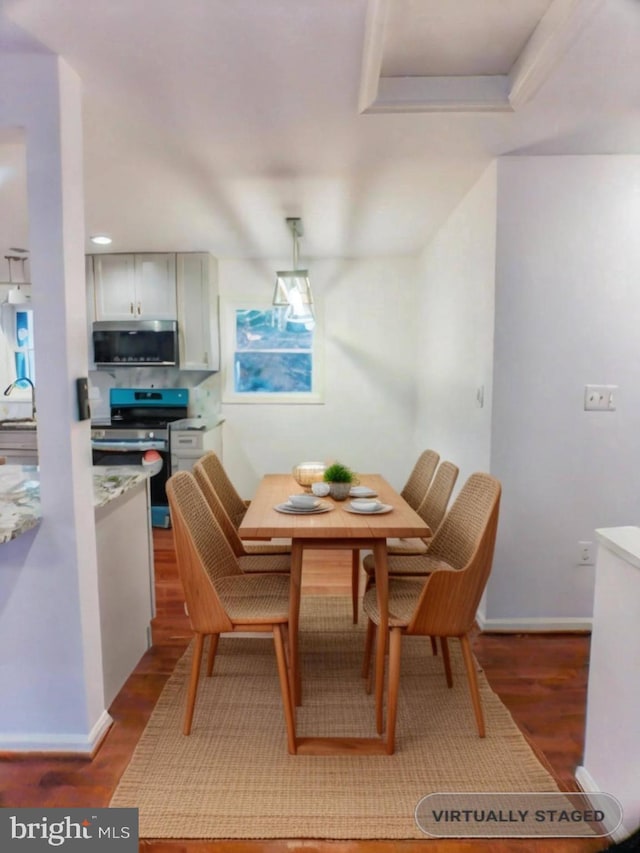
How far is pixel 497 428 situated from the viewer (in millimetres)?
2445

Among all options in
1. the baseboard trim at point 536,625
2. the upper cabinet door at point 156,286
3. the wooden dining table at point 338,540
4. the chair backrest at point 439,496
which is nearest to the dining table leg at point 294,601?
the wooden dining table at point 338,540

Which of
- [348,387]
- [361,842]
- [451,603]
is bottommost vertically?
[361,842]

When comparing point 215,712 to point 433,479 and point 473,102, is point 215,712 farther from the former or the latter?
point 473,102

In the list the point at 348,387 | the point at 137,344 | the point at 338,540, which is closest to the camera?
the point at 338,540

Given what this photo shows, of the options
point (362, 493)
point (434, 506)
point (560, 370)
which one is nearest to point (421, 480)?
point (434, 506)

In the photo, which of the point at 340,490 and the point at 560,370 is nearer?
the point at 340,490

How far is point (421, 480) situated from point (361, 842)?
1638 millimetres

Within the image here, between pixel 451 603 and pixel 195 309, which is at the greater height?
pixel 195 309

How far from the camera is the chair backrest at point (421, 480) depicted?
2662 millimetres

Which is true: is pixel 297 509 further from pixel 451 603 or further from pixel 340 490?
pixel 451 603

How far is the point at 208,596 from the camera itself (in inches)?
67.0

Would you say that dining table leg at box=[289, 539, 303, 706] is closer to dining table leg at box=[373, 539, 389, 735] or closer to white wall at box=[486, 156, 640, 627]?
dining table leg at box=[373, 539, 389, 735]

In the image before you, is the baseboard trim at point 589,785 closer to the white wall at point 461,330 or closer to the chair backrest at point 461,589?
the chair backrest at point 461,589

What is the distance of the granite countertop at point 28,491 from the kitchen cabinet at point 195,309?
77.3 inches
